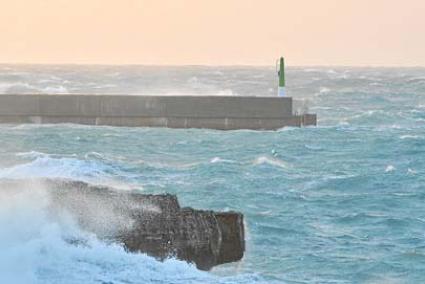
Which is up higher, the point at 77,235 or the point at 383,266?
the point at 77,235

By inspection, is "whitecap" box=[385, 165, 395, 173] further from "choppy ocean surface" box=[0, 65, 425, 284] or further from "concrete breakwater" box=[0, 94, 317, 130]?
"concrete breakwater" box=[0, 94, 317, 130]

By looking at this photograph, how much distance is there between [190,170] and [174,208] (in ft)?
38.2

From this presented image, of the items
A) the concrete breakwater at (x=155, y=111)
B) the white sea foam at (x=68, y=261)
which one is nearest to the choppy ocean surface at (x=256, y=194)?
the white sea foam at (x=68, y=261)

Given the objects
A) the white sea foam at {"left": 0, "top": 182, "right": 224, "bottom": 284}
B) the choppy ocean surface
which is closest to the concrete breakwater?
the choppy ocean surface

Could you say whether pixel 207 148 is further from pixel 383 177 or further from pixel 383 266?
pixel 383 266

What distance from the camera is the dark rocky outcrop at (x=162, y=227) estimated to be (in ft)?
33.6

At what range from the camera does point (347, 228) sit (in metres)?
16.4

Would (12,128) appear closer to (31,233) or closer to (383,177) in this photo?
(383,177)

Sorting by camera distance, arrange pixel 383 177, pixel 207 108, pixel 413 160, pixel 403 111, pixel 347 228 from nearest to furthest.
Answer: pixel 347 228
pixel 383 177
pixel 413 160
pixel 207 108
pixel 403 111

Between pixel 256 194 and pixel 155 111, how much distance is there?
1042 centimetres

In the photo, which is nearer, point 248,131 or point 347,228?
point 347,228

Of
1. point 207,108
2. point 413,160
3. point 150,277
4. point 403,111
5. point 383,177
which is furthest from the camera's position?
point 403,111

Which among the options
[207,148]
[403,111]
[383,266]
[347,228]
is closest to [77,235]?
[383,266]

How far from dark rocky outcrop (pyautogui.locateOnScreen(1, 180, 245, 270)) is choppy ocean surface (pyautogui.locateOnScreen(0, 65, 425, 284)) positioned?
13cm
